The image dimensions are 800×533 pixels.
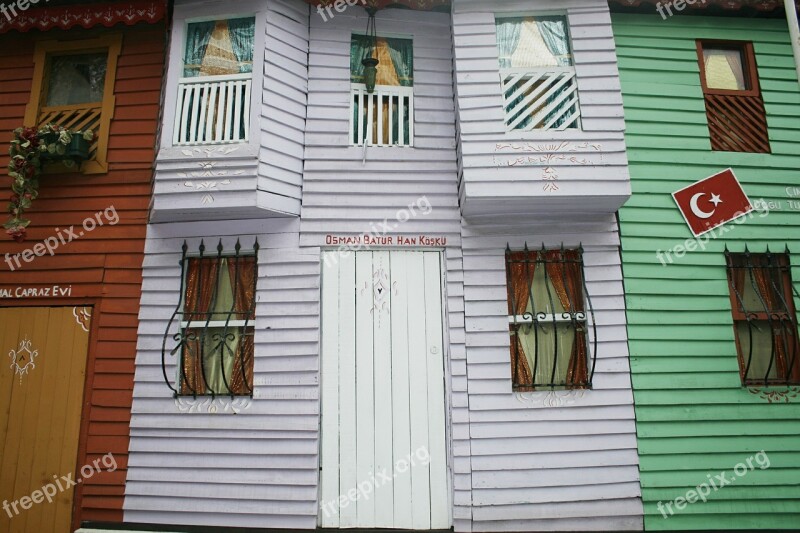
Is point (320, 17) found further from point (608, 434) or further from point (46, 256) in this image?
point (608, 434)

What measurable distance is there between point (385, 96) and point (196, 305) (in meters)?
3.44

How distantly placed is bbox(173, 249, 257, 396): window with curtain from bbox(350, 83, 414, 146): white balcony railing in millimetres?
2064

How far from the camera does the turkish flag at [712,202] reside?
20.9 ft

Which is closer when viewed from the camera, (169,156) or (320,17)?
(169,156)

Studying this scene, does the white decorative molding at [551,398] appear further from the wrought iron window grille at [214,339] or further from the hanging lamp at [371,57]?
the hanging lamp at [371,57]

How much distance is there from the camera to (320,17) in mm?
6824

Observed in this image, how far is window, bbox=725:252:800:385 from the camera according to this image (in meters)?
6.16

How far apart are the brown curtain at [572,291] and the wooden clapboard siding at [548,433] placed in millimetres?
149

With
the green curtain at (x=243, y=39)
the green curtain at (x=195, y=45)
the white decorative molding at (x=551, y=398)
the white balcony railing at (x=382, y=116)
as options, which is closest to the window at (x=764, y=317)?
the white decorative molding at (x=551, y=398)

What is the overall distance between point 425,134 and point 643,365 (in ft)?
12.1

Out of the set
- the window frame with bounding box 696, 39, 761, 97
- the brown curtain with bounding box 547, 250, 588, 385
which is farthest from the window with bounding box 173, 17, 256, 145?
the window frame with bounding box 696, 39, 761, 97

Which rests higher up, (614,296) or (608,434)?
(614,296)

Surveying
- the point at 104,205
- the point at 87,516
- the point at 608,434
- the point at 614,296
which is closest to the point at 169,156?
the point at 104,205

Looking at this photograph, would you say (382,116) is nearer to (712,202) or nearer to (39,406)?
(712,202)
